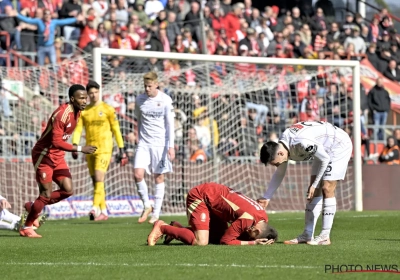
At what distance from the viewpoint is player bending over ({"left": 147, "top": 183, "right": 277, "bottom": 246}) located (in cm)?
1015

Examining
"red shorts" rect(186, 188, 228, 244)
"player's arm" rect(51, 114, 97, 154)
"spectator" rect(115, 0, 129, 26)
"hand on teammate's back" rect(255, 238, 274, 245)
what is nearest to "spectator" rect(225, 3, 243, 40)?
"spectator" rect(115, 0, 129, 26)

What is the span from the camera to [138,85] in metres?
20.9

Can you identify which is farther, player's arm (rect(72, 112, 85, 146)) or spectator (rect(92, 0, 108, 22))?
spectator (rect(92, 0, 108, 22))

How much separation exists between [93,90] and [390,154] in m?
9.70

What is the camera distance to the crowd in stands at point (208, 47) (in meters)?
21.6

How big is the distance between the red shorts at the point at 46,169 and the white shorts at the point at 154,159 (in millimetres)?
2897

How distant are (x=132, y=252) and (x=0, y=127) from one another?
10.4 m

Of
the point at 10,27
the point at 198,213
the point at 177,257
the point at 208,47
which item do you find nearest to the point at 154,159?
the point at 198,213

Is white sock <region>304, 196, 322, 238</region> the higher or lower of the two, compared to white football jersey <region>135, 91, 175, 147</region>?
lower

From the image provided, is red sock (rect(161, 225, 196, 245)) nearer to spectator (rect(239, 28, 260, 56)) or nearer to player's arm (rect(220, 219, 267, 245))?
player's arm (rect(220, 219, 267, 245))

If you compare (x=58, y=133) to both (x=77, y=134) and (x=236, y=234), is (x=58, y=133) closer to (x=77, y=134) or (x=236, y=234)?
(x=236, y=234)

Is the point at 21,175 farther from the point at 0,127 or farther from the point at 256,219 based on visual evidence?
the point at 256,219

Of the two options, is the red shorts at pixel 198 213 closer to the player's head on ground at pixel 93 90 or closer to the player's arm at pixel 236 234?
the player's arm at pixel 236 234
